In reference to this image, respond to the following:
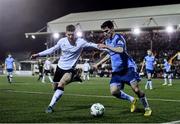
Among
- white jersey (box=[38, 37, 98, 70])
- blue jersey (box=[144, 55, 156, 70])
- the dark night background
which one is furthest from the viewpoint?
the dark night background

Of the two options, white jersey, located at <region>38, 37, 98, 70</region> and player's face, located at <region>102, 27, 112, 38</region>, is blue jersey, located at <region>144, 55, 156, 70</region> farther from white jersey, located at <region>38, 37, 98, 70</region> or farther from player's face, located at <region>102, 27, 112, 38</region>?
player's face, located at <region>102, 27, 112, 38</region>

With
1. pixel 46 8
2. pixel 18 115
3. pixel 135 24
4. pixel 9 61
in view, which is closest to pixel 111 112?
pixel 18 115

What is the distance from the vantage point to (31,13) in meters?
73.2

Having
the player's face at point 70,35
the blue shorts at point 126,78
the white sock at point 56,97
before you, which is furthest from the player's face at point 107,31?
the white sock at point 56,97

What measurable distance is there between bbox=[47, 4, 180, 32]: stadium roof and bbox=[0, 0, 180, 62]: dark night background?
1.68 metres

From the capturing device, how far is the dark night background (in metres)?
72.1

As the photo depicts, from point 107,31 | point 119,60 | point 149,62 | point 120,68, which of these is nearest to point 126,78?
point 120,68

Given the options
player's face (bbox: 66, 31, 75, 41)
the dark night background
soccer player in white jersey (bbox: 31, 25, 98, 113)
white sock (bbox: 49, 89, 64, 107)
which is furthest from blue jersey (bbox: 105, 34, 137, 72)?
the dark night background

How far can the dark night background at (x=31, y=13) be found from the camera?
7206 centimetres

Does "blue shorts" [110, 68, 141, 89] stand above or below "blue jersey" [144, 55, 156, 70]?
below

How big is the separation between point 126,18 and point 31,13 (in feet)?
55.1

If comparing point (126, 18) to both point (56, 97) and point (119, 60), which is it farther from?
point (119, 60)

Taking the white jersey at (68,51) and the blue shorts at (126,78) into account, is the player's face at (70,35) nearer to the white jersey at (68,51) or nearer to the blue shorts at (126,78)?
the white jersey at (68,51)

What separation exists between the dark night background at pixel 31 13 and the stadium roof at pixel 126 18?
66.0 inches
